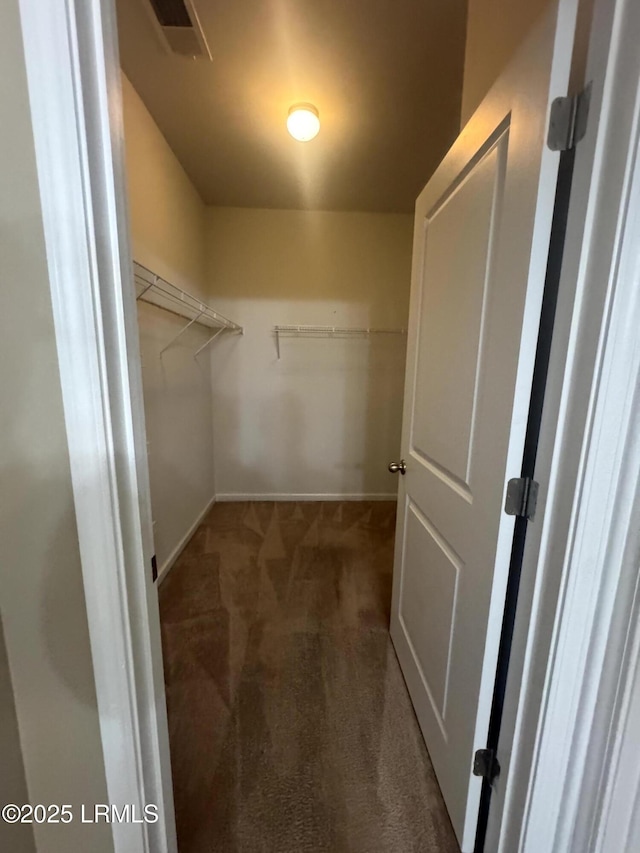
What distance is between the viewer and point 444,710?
122cm

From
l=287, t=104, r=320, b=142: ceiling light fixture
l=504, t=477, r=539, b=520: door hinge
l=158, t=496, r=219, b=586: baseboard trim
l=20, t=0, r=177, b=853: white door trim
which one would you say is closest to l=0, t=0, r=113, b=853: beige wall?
l=20, t=0, r=177, b=853: white door trim

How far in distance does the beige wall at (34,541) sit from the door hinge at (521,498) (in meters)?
0.88

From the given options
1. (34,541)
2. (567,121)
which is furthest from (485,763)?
(567,121)

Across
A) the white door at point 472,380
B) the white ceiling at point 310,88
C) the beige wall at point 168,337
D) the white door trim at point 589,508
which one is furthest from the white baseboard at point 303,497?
the white door trim at point 589,508

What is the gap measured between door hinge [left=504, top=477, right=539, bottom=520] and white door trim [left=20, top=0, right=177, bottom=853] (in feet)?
2.56

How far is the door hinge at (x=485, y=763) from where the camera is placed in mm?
1008

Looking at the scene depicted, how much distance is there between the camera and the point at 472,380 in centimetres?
106

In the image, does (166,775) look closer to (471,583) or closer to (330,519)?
(471,583)

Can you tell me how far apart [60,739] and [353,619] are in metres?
1.54

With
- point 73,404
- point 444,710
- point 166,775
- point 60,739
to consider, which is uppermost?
point 73,404

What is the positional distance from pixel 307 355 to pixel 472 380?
98.4 inches

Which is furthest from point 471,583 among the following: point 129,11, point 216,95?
point 216,95

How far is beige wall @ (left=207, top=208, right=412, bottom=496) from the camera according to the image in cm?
327

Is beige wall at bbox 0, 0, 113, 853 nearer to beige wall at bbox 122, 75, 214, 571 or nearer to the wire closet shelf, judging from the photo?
the wire closet shelf
